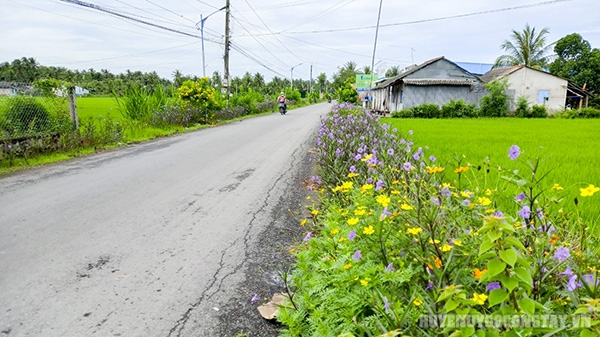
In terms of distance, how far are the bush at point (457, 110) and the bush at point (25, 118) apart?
22570mm

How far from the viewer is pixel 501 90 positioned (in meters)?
25.8

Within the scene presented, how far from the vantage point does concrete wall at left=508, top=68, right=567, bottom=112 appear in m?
27.8

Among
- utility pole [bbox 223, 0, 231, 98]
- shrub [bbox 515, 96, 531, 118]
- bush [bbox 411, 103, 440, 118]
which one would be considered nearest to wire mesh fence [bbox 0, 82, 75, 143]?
utility pole [bbox 223, 0, 231, 98]

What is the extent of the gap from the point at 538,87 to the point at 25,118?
31.6 m

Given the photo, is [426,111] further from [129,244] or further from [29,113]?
[129,244]

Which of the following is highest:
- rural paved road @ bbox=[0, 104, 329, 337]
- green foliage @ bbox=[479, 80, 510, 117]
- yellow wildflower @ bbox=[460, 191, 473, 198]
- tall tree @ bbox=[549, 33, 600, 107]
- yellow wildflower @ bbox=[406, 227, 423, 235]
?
tall tree @ bbox=[549, 33, 600, 107]

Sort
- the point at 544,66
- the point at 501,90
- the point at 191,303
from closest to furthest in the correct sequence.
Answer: the point at 191,303 → the point at 501,90 → the point at 544,66

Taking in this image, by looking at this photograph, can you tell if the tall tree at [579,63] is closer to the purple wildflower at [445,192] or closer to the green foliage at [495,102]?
the green foliage at [495,102]

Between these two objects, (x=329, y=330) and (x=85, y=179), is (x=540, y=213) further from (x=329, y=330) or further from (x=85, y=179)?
(x=85, y=179)

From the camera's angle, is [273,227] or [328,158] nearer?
[273,227]

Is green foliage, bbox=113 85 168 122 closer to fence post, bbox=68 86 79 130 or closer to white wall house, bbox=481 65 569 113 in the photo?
fence post, bbox=68 86 79 130

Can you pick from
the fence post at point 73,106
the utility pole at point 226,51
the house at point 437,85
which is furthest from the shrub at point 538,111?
the fence post at point 73,106

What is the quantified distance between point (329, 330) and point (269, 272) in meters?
1.31

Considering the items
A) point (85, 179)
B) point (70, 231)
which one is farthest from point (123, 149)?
point (70, 231)
